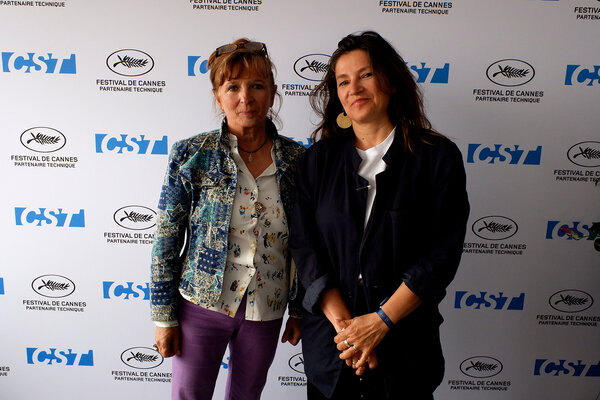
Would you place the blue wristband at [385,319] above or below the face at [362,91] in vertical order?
below

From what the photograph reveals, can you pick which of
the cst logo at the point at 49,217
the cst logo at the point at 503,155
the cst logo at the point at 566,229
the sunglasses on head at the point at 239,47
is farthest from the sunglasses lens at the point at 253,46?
the cst logo at the point at 566,229

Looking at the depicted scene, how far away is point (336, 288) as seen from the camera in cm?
127

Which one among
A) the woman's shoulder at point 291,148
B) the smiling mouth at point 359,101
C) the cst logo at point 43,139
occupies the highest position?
the smiling mouth at point 359,101

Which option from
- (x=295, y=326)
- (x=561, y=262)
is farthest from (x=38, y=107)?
(x=561, y=262)

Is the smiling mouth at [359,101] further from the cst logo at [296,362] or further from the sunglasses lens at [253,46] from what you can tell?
the cst logo at [296,362]

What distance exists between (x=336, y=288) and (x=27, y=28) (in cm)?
181

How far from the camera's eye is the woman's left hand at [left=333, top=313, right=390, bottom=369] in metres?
1.19

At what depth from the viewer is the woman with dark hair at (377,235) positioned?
3.88ft

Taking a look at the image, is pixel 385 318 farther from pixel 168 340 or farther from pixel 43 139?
pixel 43 139

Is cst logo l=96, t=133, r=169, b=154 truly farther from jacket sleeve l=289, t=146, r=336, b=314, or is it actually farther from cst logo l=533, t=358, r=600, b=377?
cst logo l=533, t=358, r=600, b=377

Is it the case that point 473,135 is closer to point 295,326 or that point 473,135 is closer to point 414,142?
point 414,142

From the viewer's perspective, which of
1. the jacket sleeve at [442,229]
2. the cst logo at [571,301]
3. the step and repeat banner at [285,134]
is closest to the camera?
the jacket sleeve at [442,229]

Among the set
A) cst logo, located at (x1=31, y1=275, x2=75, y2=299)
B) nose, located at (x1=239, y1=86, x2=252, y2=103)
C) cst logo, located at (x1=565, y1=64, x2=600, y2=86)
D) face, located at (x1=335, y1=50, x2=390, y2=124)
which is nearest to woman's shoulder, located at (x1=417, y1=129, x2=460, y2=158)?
face, located at (x1=335, y1=50, x2=390, y2=124)

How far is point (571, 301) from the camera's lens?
208 centimetres
